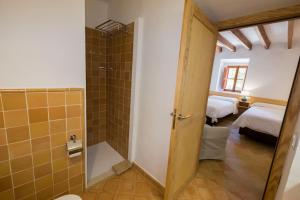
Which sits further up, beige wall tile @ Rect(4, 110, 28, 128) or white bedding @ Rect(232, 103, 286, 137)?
beige wall tile @ Rect(4, 110, 28, 128)

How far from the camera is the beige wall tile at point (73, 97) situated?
1256 millimetres

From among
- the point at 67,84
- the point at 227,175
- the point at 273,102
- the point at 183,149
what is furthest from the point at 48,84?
the point at 273,102

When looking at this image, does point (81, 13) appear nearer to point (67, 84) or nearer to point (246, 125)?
point (67, 84)

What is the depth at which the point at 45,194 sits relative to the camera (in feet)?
4.25

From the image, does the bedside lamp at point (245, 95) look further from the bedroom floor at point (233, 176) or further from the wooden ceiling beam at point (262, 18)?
the wooden ceiling beam at point (262, 18)

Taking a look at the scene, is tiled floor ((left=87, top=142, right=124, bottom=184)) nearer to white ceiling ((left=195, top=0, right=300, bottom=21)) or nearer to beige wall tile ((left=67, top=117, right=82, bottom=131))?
beige wall tile ((left=67, top=117, right=82, bottom=131))

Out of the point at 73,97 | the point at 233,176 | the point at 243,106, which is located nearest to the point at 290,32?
the point at 243,106

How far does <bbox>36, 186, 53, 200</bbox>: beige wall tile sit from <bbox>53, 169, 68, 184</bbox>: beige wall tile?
0.07 metres

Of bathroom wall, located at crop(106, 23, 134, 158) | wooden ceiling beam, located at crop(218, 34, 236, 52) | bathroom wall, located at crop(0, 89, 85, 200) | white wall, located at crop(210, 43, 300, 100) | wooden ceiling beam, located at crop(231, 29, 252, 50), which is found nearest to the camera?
bathroom wall, located at crop(0, 89, 85, 200)

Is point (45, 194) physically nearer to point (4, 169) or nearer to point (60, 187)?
point (60, 187)

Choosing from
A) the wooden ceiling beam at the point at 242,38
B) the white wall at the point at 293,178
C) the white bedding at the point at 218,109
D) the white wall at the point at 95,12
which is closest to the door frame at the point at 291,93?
the white wall at the point at 293,178

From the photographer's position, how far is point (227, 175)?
1988mm

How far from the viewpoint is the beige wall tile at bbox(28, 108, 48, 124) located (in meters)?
1.11

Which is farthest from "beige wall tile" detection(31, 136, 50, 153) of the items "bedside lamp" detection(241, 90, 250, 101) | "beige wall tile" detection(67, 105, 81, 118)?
"bedside lamp" detection(241, 90, 250, 101)
